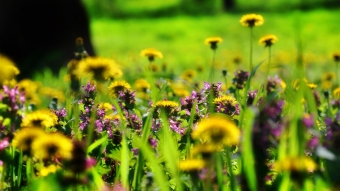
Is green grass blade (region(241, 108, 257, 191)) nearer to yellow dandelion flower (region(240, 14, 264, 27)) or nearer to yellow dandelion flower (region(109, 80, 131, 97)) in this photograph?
yellow dandelion flower (region(109, 80, 131, 97))

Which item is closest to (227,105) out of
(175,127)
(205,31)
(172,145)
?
(175,127)

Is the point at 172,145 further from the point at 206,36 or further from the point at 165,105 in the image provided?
the point at 206,36

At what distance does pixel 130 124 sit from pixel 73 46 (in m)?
6.82

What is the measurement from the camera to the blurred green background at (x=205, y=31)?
11203 millimetres

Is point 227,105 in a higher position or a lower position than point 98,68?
higher

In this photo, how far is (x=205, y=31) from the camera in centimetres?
1714

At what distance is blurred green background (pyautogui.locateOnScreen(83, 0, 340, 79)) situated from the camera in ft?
36.8

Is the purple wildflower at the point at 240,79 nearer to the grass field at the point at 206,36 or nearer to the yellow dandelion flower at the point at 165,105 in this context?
Answer: the yellow dandelion flower at the point at 165,105

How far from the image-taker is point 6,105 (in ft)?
6.57

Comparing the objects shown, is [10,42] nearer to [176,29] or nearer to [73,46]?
[73,46]

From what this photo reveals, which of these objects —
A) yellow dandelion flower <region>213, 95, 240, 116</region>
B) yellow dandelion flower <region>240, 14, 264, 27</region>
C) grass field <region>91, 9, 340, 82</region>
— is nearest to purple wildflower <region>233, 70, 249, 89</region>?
yellow dandelion flower <region>240, 14, 264, 27</region>

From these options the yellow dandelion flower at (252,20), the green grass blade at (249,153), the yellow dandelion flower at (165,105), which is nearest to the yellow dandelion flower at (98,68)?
the green grass blade at (249,153)

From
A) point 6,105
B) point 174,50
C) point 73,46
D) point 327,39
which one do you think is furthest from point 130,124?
point 327,39

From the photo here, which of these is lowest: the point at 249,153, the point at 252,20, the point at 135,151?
the point at 249,153
